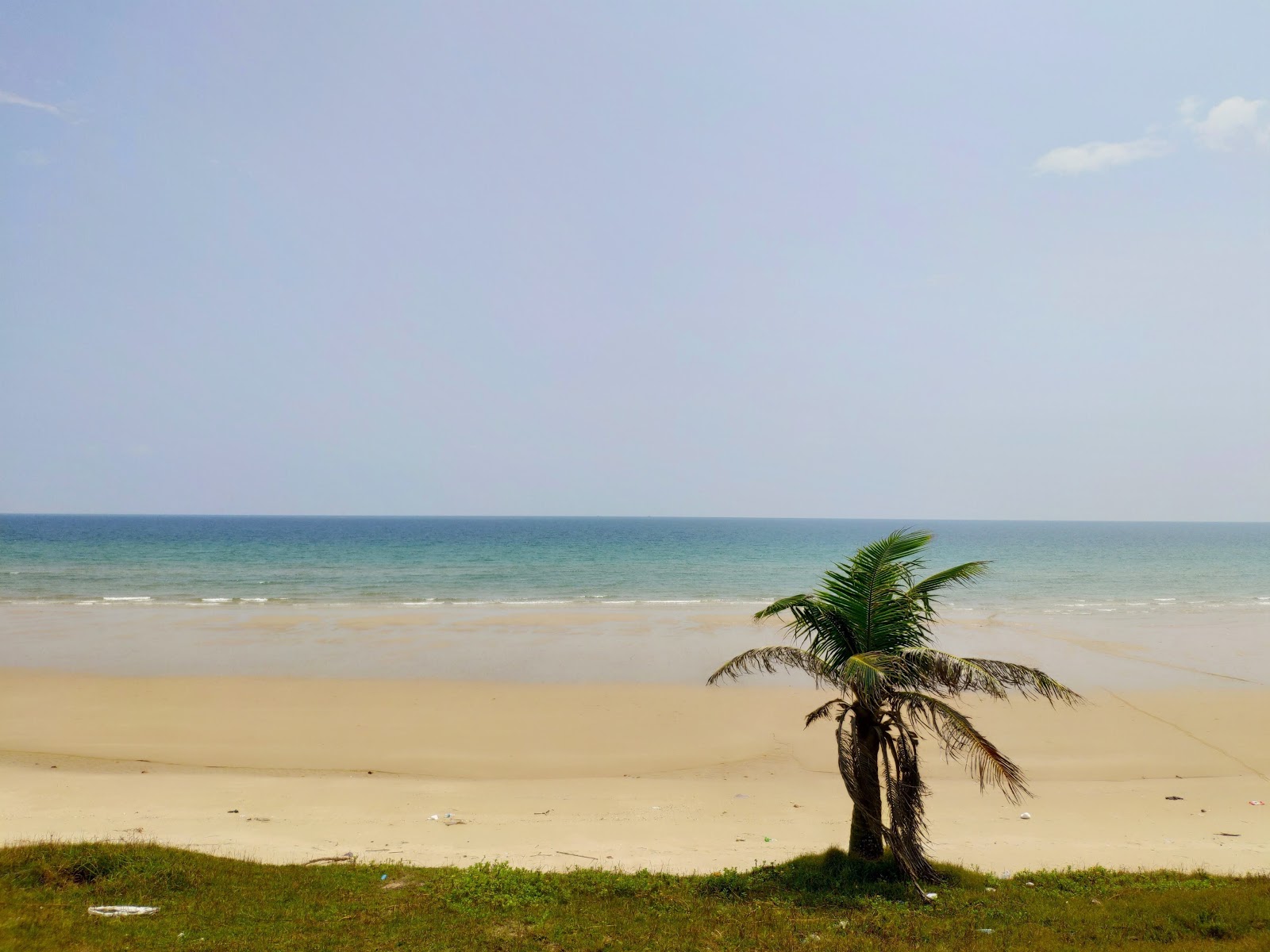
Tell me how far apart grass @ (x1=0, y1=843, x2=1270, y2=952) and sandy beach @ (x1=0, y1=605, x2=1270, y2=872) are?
1253 millimetres

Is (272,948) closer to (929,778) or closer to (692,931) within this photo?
(692,931)

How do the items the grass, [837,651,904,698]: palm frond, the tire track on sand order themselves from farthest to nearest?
1. the tire track on sand
2. [837,651,904,698]: palm frond
3. the grass

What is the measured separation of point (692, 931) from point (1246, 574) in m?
83.7

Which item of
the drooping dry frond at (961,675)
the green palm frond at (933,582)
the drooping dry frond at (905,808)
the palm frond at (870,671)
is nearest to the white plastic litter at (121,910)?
the palm frond at (870,671)

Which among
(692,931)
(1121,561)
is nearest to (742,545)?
(1121,561)

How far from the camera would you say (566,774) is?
15.8 m

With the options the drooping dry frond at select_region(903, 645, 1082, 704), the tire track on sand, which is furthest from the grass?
the tire track on sand

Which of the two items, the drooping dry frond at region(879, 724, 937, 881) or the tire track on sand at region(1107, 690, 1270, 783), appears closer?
the drooping dry frond at region(879, 724, 937, 881)

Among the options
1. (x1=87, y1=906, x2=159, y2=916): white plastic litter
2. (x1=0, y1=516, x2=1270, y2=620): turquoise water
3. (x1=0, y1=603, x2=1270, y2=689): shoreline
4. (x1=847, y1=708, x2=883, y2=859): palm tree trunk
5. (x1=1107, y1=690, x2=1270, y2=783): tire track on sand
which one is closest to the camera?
(x1=87, y1=906, x2=159, y2=916): white plastic litter

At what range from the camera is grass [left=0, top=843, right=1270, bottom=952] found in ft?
24.7

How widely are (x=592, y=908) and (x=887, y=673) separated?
4.67 m

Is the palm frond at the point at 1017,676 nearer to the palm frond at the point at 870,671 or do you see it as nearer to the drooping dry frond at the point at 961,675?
the drooping dry frond at the point at 961,675

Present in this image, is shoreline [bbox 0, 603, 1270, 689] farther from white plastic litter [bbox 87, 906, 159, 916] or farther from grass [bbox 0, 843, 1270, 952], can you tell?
white plastic litter [bbox 87, 906, 159, 916]

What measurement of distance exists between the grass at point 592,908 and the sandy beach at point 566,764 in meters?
→ 1.25
